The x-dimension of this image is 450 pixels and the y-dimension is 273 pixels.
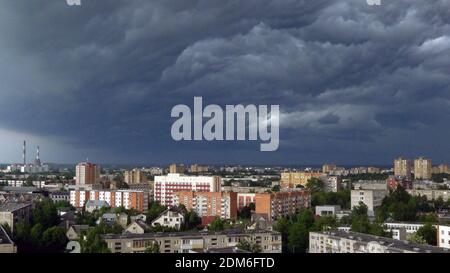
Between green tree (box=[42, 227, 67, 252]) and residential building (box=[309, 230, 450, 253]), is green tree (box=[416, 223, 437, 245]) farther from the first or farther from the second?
green tree (box=[42, 227, 67, 252])

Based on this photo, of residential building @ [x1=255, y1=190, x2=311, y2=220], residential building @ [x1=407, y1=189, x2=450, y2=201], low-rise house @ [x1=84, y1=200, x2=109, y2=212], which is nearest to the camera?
residential building @ [x1=255, y1=190, x2=311, y2=220]

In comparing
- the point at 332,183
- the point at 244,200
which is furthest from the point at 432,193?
the point at 244,200

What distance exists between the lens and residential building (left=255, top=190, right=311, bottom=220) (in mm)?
8844

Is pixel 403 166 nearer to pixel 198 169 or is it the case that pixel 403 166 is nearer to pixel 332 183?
pixel 332 183

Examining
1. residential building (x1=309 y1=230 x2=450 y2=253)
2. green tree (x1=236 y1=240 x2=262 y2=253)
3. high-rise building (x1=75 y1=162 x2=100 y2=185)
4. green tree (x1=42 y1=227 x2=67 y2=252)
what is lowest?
green tree (x1=42 y1=227 x2=67 y2=252)

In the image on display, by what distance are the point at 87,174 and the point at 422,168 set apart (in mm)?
9746

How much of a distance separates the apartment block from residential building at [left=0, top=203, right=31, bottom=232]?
2.68 meters

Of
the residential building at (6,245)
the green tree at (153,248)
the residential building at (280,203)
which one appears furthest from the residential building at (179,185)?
the green tree at (153,248)

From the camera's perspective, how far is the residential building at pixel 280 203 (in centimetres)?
884

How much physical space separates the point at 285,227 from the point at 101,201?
5035 millimetres

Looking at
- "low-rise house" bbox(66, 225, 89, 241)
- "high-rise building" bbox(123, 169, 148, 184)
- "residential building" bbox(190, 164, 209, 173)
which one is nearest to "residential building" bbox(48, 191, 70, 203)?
"high-rise building" bbox(123, 169, 148, 184)
